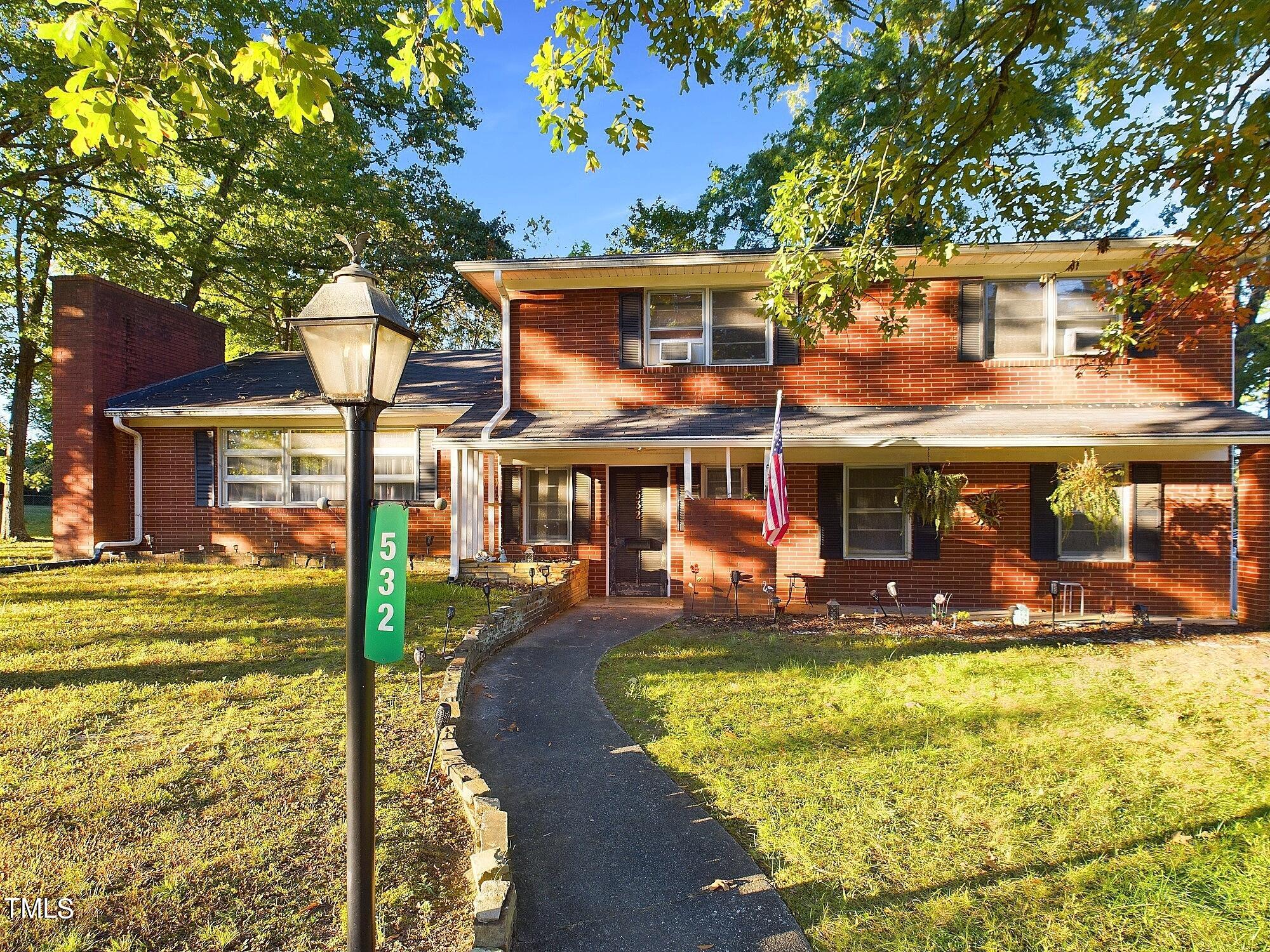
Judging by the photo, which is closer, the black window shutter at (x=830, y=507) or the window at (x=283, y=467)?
the black window shutter at (x=830, y=507)

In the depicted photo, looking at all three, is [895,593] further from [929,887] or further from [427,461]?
[427,461]

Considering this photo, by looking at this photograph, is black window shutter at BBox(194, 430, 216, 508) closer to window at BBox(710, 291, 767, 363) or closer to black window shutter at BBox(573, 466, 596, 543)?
black window shutter at BBox(573, 466, 596, 543)

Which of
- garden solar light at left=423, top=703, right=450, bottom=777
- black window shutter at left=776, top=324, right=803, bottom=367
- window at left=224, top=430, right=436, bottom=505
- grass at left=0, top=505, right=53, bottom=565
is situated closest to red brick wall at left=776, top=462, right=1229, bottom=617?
black window shutter at left=776, top=324, right=803, bottom=367

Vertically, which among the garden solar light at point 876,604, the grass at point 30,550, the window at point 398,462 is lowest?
the garden solar light at point 876,604

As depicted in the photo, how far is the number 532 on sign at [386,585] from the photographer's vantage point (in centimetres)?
246

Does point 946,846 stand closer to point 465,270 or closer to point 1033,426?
point 1033,426

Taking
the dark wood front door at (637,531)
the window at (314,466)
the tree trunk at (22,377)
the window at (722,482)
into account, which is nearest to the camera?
the window at (722,482)

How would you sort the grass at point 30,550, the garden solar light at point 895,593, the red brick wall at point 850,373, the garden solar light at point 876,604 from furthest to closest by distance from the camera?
Result: the grass at point 30,550
the red brick wall at point 850,373
the garden solar light at point 876,604
the garden solar light at point 895,593

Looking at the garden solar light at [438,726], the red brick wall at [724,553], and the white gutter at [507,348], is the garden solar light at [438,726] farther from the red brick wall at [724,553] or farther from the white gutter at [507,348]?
the white gutter at [507,348]

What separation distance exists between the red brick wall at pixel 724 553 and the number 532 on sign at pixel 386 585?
755cm

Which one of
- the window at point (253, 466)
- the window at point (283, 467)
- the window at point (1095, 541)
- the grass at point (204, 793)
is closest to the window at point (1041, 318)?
the window at point (1095, 541)

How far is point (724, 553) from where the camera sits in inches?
391

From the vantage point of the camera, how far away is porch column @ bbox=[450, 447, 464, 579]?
10.8m

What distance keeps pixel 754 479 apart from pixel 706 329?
2.69m
